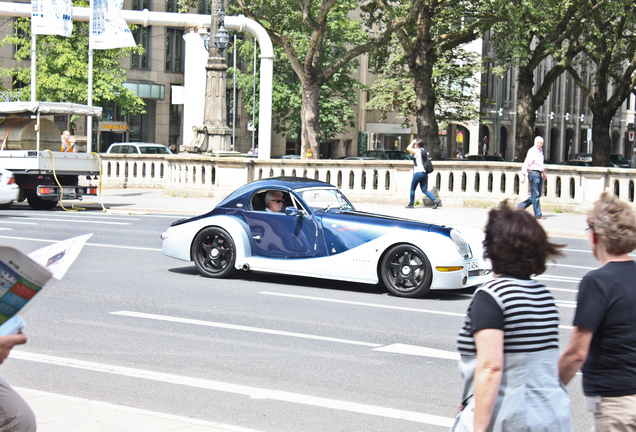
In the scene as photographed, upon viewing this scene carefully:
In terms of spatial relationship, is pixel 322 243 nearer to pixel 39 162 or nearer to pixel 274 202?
pixel 274 202

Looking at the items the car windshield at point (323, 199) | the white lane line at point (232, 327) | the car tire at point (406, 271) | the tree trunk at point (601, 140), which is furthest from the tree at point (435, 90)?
the white lane line at point (232, 327)

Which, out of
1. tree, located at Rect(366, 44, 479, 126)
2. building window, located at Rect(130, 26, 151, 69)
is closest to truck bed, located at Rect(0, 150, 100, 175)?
Result: tree, located at Rect(366, 44, 479, 126)

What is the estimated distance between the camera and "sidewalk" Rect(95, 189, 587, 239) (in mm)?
18219

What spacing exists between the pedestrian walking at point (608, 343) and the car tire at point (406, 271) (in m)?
6.31

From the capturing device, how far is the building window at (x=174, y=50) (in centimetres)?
5747

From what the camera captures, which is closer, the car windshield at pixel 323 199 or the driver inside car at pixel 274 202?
the car windshield at pixel 323 199

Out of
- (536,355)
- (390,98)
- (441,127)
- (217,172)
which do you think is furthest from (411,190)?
(441,127)

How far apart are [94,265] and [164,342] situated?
5.06 metres

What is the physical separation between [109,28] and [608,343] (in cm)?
2760

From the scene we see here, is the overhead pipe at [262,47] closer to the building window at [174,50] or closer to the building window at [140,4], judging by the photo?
the building window at [140,4]

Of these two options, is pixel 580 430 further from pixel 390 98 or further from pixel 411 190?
pixel 390 98

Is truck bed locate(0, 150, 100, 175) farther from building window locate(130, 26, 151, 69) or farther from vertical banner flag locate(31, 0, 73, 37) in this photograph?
building window locate(130, 26, 151, 69)

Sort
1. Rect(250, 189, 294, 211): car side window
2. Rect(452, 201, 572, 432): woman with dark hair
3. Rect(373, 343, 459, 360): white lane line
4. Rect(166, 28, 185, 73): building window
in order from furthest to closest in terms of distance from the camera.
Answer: Rect(166, 28, 185, 73): building window < Rect(250, 189, 294, 211): car side window < Rect(373, 343, 459, 360): white lane line < Rect(452, 201, 572, 432): woman with dark hair

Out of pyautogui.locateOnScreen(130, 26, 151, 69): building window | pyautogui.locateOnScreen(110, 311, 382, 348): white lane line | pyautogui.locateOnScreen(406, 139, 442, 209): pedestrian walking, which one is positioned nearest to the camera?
pyautogui.locateOnScreen(110, 311, 382, 348): white lane line
